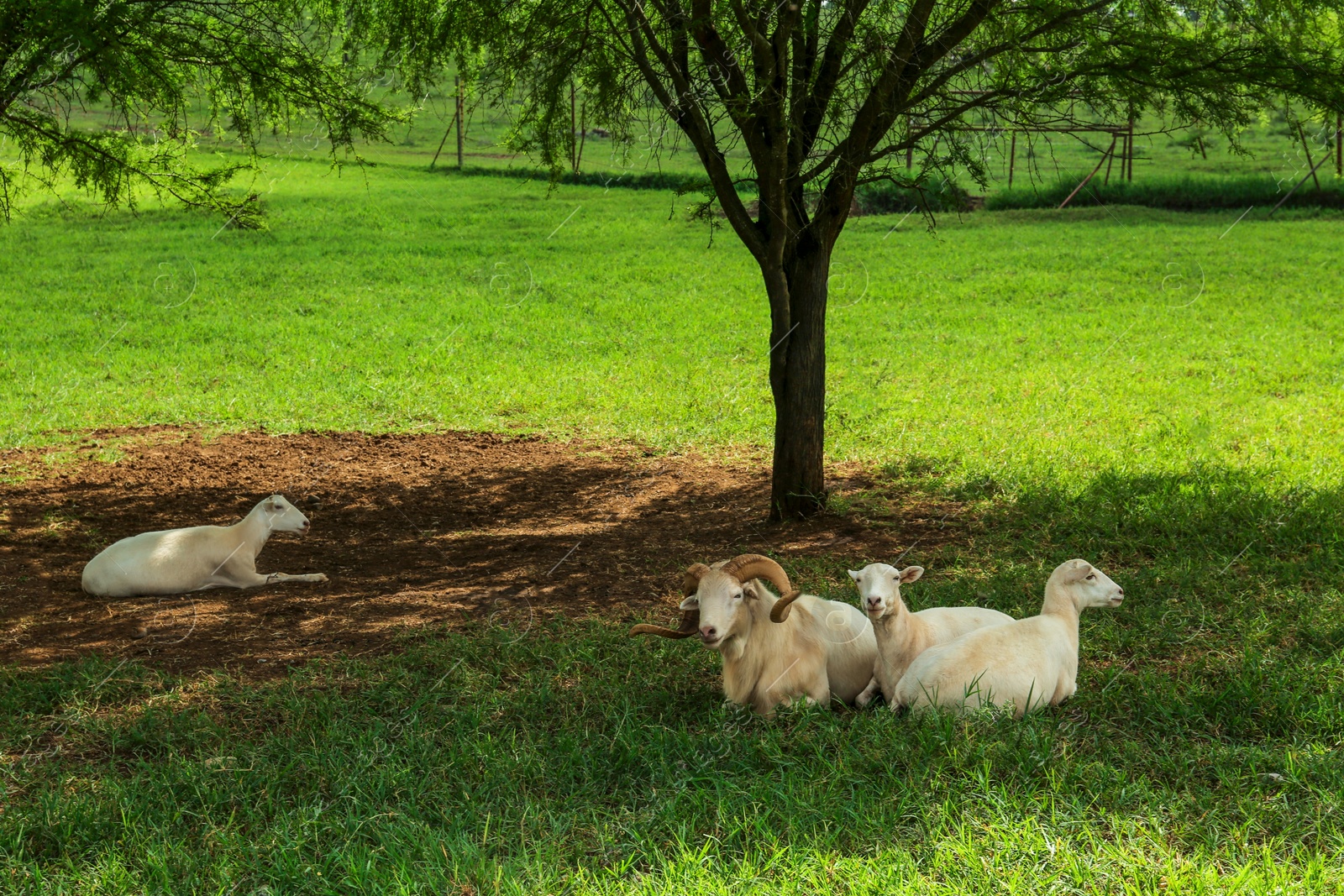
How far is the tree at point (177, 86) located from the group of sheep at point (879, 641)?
564cm

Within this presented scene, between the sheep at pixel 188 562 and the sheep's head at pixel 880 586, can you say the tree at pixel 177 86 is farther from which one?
the sheep's head at pixel 880 586

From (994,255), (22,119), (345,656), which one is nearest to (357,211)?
(994,255)

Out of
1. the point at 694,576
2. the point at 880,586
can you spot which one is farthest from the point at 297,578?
the point at 880,586

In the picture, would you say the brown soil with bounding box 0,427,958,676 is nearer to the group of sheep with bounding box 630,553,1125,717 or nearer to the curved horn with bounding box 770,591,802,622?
the group of sheep with bounding box 630,553,1125,717

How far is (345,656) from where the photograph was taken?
19.5 feet

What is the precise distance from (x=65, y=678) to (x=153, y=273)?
17.2m

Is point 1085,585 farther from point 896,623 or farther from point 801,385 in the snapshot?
point 801,385

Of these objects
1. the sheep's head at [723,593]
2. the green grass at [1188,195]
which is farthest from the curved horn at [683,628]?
the green grass at [1188,195]

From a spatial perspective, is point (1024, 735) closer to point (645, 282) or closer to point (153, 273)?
point (645, 282)

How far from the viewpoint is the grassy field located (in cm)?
382

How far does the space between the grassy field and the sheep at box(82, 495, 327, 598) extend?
5.05 ft

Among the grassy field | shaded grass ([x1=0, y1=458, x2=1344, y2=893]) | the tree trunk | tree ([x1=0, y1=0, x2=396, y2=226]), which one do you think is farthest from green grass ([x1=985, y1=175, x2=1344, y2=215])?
shaded grass ([x1=0, y1=458, x2=1344, y2=893])

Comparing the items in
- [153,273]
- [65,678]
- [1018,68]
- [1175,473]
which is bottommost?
[65,678]

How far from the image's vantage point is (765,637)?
5.08m
